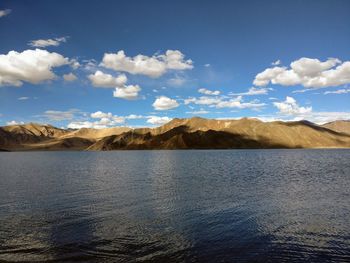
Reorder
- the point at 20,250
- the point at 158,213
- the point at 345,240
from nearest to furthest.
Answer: the point at 20,250 < the point at 345,240 < the point at 158,213

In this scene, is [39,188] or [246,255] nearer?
[246,255]

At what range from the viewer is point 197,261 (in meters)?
16.6

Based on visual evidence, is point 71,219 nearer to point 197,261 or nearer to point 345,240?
point 197,261

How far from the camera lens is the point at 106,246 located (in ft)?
61.5

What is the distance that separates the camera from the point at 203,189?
41031mm

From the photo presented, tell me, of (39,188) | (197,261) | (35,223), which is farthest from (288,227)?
(39,188)

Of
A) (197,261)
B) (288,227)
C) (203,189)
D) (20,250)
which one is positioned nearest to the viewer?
(197,261)

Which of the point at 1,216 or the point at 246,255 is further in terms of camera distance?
the point at 1,216

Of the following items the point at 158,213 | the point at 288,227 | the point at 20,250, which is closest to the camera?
the point at 20,250

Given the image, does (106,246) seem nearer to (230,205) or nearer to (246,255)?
(246,255)

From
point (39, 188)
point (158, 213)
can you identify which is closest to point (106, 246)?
point (158, 213)

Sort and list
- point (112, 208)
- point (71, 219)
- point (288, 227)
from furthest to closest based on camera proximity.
Result: 1. point (112, 208)
2. point (71, 219)
3. point (288, 227)

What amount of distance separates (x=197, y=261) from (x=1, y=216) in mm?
17085

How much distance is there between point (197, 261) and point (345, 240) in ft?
29.3
